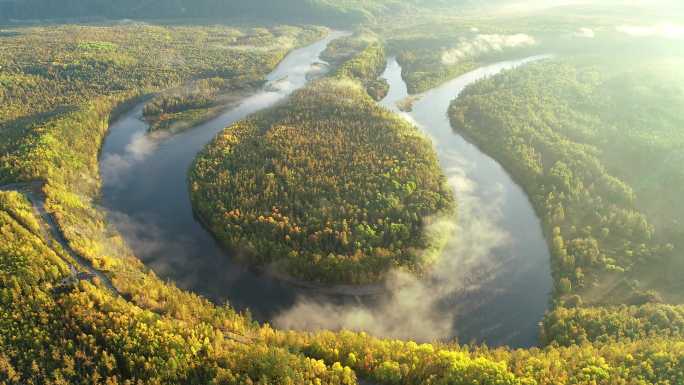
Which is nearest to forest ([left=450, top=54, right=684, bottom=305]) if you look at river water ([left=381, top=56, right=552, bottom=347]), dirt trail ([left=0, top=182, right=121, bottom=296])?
river water ([left=381, top=56, right=552, bottom=347])

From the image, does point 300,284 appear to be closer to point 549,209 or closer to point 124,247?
point 124,247

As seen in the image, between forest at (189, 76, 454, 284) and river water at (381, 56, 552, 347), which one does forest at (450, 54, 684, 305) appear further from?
forest at (189, 76, 454, 284)

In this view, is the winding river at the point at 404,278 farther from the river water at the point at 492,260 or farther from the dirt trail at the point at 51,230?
the dirt trail at the point at 51,230

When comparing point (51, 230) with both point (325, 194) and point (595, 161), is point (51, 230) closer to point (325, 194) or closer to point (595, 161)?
point (325, 194)

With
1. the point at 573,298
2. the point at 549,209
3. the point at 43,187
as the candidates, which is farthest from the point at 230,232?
the point at 549,209

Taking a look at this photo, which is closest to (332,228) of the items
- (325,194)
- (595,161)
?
(325,194)

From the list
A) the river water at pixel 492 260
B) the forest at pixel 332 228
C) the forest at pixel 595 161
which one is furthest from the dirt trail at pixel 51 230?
the forest at pixel 595 161
